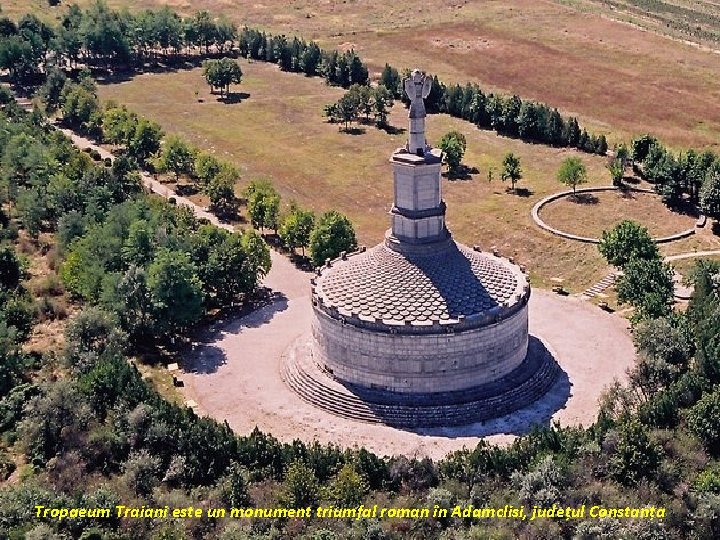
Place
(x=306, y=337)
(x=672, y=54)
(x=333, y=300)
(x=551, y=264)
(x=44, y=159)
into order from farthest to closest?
(x=672, y=54) → (x=44, y=159) → (x=551, y=264) → (x=306, y=337) → (x=333, y=300)

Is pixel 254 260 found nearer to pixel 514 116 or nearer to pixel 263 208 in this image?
pixel 263 208

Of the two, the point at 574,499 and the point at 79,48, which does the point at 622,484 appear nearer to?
the point at 574,499

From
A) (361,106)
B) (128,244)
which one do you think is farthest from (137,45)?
(128,244)

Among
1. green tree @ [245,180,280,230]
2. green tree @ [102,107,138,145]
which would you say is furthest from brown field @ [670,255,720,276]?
green tree @ [102,107,138,145]

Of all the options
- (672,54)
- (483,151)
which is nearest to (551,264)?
(483,151)

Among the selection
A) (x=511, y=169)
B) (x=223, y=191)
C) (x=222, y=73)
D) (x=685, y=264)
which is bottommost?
(x=685, y=264)

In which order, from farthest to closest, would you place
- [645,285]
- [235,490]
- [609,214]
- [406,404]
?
1. [609,214]
2. [645,285]
3. [406,404]
4. [235,490]

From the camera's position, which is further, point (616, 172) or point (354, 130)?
point (354, 130)

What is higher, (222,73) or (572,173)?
(222,73)
